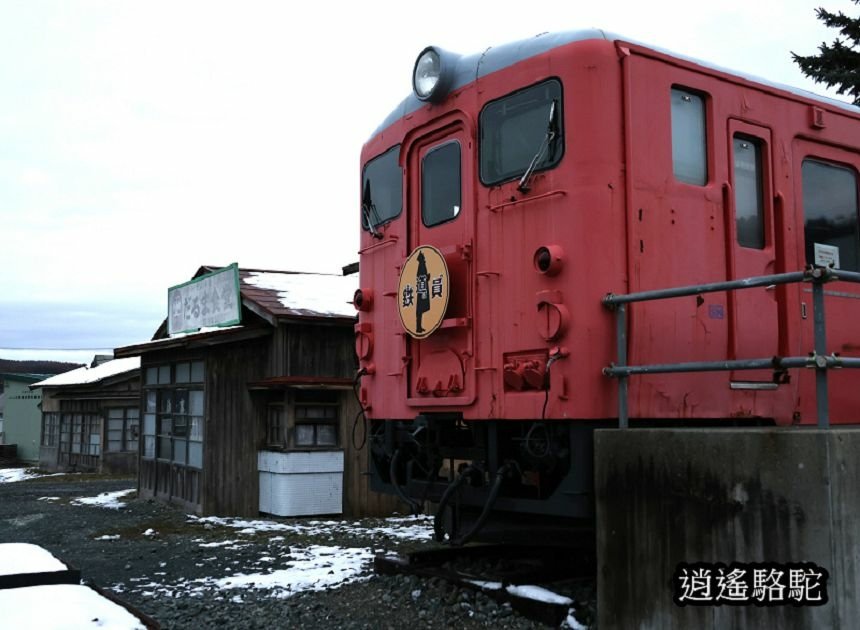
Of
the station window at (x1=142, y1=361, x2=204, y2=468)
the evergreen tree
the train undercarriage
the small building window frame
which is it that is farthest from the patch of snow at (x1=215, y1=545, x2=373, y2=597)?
the evergreen tree

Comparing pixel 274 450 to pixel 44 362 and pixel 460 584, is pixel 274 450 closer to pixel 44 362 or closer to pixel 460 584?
pixel 460 584

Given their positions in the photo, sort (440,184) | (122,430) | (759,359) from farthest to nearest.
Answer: (122,430), (440,184), (759,359)

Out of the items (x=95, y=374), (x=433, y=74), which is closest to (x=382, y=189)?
(x=433, y=74)

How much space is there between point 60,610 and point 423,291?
320 centimetres

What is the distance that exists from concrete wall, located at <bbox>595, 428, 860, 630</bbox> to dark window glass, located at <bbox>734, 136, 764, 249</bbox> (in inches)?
77.9

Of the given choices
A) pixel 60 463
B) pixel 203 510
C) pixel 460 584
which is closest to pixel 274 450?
pixel 203 510

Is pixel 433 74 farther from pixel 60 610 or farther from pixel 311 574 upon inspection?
pixel 311 574

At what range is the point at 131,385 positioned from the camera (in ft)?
83.8

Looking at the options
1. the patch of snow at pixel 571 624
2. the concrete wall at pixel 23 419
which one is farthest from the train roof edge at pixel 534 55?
the concrete wall at pixel 23 419

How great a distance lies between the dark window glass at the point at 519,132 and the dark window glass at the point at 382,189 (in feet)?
3.81

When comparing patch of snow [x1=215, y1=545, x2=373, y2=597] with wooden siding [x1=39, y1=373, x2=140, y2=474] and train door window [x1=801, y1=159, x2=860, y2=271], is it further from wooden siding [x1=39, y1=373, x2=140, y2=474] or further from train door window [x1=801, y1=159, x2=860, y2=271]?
wooden siding [x1=39, y1=373, x2=140, y2=474]

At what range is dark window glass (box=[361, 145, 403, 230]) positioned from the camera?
7.09 m

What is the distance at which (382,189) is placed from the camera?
7344 mm

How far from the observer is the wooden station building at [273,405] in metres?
12.6
